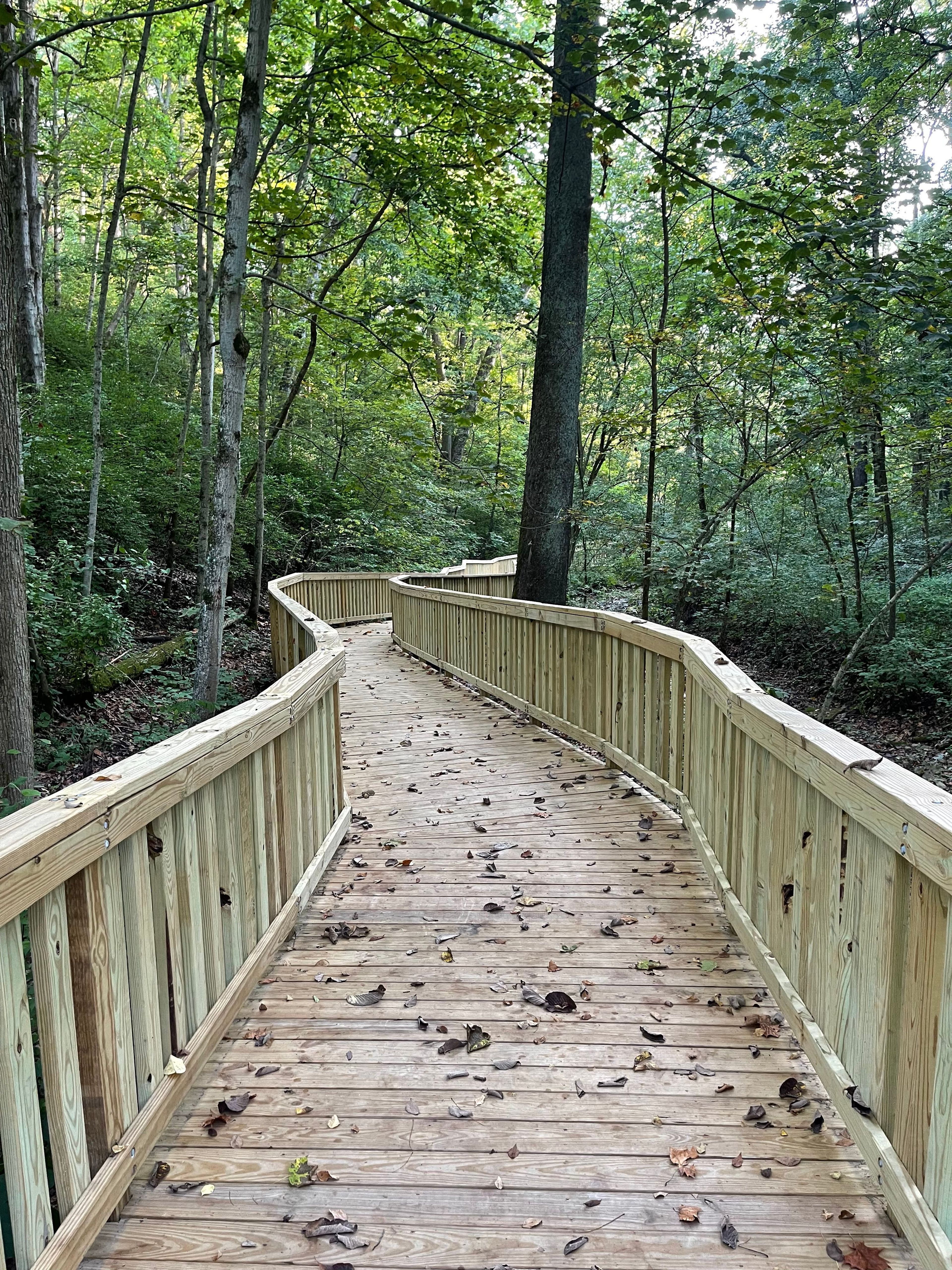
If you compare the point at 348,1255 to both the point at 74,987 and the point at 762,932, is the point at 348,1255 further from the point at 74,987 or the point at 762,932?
the point at 762,932

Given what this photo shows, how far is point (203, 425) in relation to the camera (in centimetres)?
1023

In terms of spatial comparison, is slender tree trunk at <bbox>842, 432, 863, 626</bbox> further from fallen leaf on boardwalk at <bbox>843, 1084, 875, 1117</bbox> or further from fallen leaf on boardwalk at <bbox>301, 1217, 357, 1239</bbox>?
fallen leaf on boardwalk at <bbox>301, 1217, 357, 1239</bbox>

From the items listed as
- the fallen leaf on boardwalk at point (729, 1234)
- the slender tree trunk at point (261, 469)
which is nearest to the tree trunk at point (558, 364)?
the slender tree trunk at point (261, 469)

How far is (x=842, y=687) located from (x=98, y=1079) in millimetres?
11806

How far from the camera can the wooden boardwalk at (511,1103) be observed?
6.20 feet

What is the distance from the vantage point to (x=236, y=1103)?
2410 mm

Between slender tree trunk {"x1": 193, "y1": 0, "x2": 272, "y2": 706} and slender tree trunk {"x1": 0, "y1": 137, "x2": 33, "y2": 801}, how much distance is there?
1397mm

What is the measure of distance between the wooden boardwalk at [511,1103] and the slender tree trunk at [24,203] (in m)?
5.05

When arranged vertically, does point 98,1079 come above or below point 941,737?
above

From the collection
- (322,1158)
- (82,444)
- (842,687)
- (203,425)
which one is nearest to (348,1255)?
(322,1158)

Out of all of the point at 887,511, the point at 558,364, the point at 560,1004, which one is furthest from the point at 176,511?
Result: the point at 560,1004

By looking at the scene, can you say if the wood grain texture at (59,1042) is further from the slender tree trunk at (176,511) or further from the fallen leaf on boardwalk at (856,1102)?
the slender tree trunk at (176,511)

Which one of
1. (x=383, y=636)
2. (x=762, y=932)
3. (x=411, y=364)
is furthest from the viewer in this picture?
(x=383, y=636)

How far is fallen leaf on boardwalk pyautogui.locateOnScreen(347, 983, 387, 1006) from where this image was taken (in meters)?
3.04
